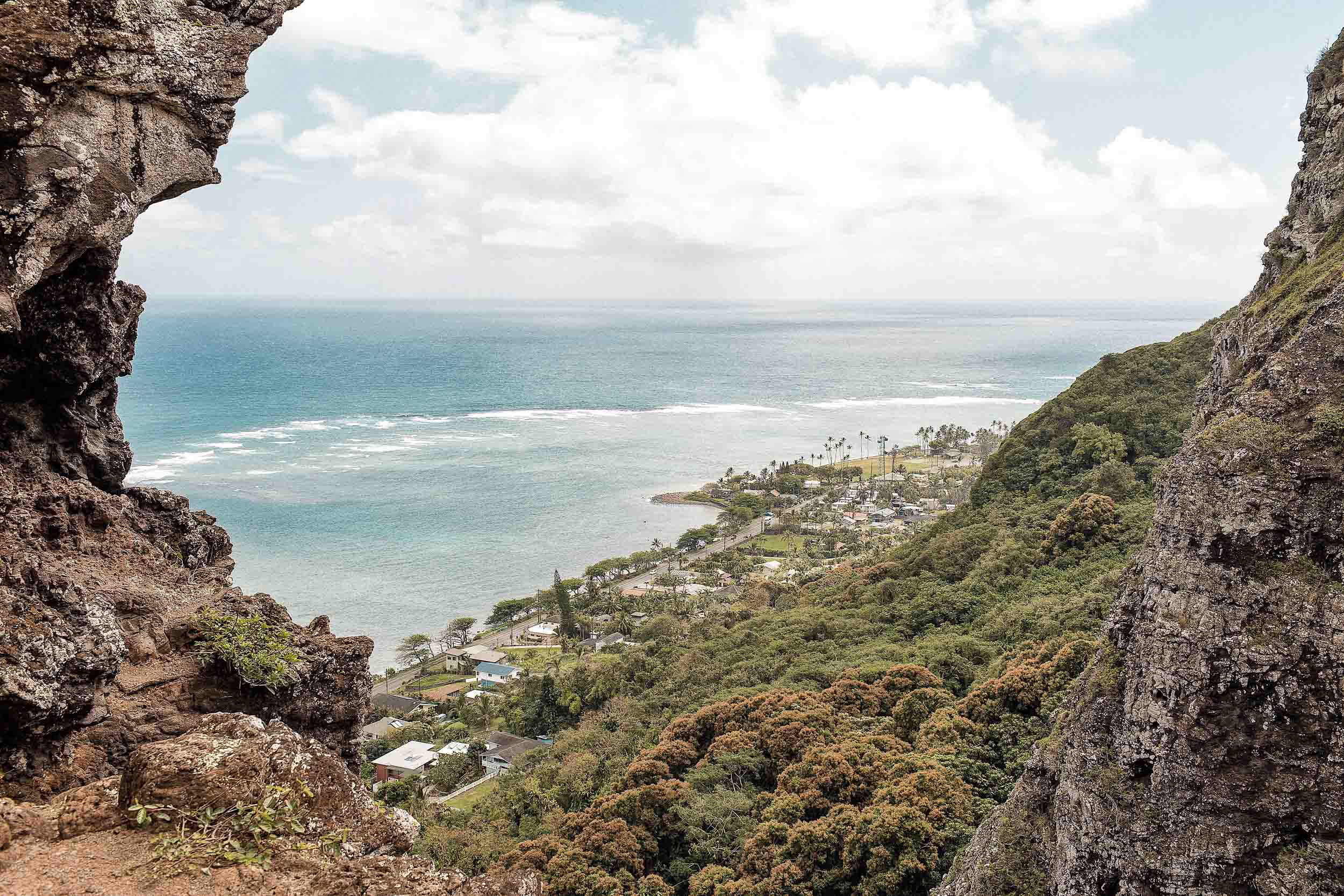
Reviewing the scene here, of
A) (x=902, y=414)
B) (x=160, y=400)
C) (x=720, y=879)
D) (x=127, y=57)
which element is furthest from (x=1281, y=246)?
(x=160, y=400)

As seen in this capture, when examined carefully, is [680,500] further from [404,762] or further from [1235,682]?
[1235,682]

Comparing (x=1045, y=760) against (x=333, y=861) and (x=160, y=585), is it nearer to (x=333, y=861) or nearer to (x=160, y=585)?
(x=333, y=861)

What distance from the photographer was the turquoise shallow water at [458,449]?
62.8 m

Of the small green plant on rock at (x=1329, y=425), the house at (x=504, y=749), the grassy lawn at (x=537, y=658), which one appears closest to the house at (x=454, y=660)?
the grassy lawn at (x=537, y=658)

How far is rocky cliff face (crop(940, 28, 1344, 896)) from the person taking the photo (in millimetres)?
9125

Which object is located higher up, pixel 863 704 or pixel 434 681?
pixel 863 704

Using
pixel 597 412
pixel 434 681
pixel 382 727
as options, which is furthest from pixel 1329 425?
pixel 597 412

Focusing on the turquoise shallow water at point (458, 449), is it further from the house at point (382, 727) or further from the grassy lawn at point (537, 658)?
the house at point (382, 727)

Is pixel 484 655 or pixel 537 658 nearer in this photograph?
pixel 537 658

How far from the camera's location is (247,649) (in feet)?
27.9

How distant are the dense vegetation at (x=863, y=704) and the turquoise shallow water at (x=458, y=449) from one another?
78.9ft

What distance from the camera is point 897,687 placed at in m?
24.7

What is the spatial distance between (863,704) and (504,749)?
19132mm

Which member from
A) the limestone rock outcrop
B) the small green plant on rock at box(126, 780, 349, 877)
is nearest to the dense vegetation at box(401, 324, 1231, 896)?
the limestone rock outcrop
